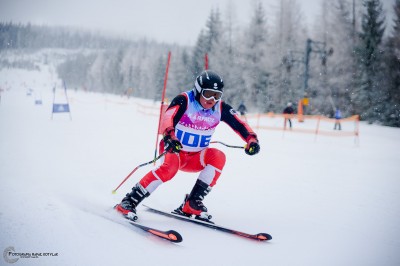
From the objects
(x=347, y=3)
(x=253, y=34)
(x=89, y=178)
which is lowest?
(x=89, y=178)

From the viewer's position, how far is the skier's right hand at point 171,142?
3.02m

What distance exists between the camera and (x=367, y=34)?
2653 cm

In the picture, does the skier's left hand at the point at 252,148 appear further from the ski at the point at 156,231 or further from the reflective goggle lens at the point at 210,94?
the ski at the point at 156,231

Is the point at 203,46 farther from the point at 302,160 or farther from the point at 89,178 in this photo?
the point at 89,178

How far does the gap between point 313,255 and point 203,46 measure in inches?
1776

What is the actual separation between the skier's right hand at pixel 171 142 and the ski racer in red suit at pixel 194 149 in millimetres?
120

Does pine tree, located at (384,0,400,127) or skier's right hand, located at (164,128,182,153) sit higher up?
pine tree, located at (384,0,400,127)

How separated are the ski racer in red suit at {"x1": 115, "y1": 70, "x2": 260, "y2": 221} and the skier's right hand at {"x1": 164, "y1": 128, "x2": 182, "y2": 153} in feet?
0.39

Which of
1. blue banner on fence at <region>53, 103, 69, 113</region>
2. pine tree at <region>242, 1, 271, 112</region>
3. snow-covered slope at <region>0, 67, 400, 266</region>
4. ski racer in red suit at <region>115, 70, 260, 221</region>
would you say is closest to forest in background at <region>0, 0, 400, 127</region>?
pine tree at <region>242, 1, 271, 112</region>

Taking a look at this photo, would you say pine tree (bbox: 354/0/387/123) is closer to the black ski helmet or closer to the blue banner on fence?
the blue banner on fence

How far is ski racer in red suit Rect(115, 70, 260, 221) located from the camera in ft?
11.0

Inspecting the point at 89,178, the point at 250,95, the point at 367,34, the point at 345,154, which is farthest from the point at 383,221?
the point at 250,95

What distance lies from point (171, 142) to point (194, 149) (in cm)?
60

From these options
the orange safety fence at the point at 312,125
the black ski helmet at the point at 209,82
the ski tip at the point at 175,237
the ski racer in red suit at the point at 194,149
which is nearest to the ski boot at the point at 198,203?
the ski racer in red suit at the point at 194,149
